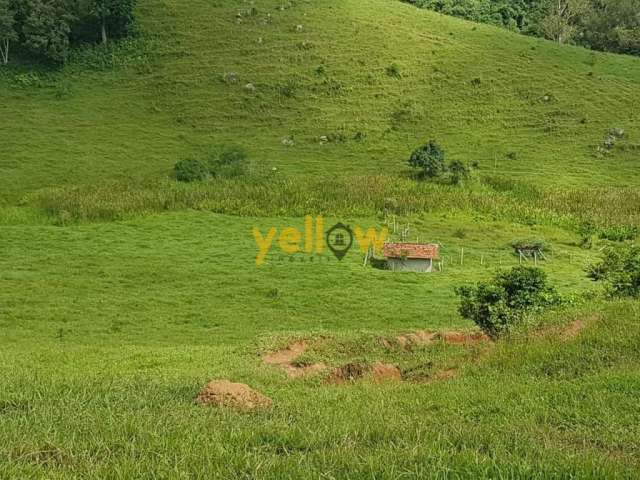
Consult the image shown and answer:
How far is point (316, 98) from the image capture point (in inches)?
2047

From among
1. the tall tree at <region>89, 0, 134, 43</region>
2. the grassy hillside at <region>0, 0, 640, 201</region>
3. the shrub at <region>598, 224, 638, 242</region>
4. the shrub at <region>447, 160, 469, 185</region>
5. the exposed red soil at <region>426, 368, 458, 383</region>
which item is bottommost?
the shrub at <region>598, 224, 638, 242</region>

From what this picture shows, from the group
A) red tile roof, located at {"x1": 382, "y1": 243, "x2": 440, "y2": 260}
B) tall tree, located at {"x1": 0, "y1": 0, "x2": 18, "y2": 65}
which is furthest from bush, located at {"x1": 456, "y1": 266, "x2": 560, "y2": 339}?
tall tree, located at {"x1": 0, "y1": 0, "x2": 18, "y2": 65}

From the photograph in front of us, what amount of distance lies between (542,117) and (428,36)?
1646 cm

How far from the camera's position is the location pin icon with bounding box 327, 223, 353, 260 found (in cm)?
2684

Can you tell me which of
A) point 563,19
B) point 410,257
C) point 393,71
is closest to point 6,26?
point 393,71

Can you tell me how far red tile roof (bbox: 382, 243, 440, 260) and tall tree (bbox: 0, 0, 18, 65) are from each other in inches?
1802

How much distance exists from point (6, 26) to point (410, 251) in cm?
4710

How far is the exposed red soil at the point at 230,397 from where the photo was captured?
7.17 meters

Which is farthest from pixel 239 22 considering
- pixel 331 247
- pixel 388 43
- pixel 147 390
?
pixel 147 390

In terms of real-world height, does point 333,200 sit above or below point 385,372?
above

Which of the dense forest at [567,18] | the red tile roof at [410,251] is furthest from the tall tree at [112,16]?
the red tile roof at [410,251]

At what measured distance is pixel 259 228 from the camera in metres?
30.0

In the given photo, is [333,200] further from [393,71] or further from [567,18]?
[567,18]

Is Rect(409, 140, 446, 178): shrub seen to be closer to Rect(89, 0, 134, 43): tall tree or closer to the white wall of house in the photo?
the white wall of house
